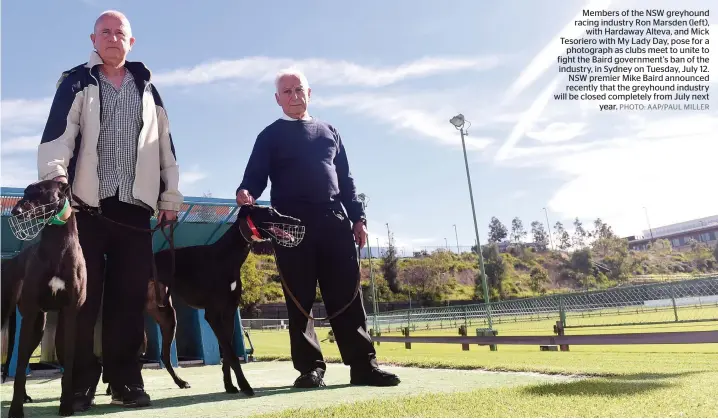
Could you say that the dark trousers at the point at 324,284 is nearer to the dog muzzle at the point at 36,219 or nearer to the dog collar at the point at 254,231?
Answer: the dog collar at the point at 254,231

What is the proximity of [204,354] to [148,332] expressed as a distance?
119 cm

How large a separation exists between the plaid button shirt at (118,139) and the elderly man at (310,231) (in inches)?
Answer: 33.1

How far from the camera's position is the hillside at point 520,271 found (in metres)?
72.1

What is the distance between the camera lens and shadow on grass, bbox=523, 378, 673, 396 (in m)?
3.00

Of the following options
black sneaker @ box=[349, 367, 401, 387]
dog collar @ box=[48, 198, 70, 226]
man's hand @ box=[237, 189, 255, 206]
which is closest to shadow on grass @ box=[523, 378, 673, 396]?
black sneaker @ box=[349, 367, 401, 387]

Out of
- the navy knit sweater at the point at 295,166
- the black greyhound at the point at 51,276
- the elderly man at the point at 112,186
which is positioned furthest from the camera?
the navy knit sweater at the point at 295,166

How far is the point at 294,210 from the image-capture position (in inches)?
169

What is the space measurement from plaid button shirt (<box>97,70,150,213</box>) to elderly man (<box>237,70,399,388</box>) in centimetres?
84

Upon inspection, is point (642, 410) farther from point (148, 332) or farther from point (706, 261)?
point (706, 261)

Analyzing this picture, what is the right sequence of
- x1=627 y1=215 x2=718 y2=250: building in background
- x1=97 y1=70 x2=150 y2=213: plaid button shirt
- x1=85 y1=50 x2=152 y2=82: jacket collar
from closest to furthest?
x1=97 y1=70 x2=150 y2=213: plaid button shirt < x1=85 y1=50 x2=152 y2=82: jacket collar < x1=627 y1=215 x2=718 y2=250: building in background

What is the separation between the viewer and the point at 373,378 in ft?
13.0

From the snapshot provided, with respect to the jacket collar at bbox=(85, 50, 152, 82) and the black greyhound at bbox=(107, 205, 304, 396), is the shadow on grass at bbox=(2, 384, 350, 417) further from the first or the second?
the jacket collar at bbox=(85, 50, 152, 82)

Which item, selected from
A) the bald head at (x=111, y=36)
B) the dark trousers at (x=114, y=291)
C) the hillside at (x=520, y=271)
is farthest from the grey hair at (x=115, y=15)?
the hillside at (x=520, y=271)

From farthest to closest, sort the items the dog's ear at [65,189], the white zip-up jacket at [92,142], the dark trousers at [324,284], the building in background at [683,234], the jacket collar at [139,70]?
the building in background at [683,234], the dark trousers at [324,284], the jacket collar at [139,70], the white zip-up jacket at [92,142], the dog's ear at [65,189]
